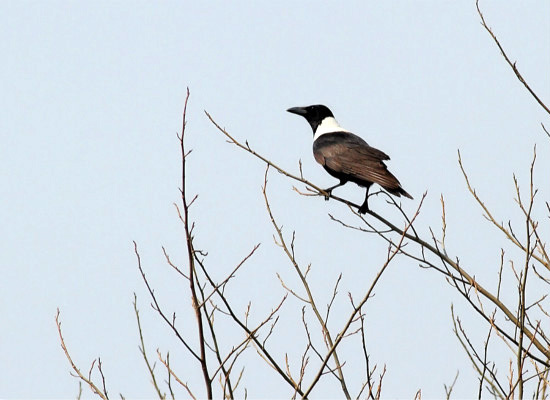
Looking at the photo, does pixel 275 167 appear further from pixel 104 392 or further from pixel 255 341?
pixel 104 392

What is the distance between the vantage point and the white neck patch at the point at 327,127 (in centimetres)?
880

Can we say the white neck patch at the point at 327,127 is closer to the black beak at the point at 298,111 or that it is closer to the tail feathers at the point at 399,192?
the black beak at the point at 298,111

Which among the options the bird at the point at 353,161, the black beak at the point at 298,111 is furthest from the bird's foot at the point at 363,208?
the black beak at the point at 298,111

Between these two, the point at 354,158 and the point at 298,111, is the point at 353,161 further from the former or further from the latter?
the point at 298,111

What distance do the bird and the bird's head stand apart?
1.73 feet

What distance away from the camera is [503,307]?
190 inches

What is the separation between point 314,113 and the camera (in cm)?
931

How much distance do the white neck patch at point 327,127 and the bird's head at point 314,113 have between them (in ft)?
0.22

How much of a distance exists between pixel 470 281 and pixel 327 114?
462 cm

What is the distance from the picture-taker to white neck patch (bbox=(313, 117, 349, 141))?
880 cm

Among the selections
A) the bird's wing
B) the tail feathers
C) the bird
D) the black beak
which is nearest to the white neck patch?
the bird

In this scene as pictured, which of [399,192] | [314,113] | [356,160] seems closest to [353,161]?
[356,160]

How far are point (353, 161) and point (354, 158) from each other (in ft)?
0.21

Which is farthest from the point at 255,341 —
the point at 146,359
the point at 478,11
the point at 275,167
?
the point at 478,11
